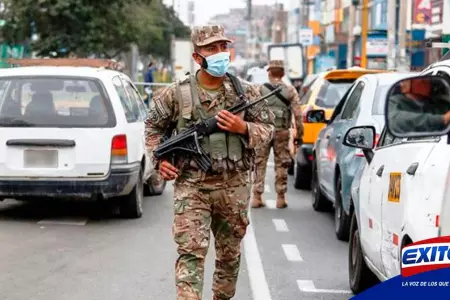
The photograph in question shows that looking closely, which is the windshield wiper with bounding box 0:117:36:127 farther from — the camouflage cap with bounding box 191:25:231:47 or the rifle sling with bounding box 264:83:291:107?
the camouflage cap with bounding box 191:25:231:47

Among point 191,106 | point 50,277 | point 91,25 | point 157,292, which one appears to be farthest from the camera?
point 91,25

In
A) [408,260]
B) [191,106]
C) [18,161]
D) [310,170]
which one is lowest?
[310,170]

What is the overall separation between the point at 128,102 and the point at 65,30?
56.8ft

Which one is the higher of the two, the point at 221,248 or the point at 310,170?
the point at 221,248

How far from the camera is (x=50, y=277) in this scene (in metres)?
7.70

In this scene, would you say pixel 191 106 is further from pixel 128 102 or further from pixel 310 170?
pixel 310 170

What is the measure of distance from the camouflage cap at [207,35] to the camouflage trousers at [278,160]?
6.10 m

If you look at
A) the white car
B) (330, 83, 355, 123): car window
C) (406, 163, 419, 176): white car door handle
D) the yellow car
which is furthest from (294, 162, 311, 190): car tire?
(406, 163, 419, 176): white car door handle

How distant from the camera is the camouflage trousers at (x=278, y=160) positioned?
1178cm

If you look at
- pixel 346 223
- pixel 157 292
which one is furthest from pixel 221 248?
pixel 346 223

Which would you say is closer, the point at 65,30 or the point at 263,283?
the point at 263,283

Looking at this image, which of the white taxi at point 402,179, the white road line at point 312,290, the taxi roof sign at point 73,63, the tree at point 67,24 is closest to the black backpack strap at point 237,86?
the white taxi at point 402,179

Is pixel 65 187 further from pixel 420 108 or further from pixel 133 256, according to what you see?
pixel 420 108

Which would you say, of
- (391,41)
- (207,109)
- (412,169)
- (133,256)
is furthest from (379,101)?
(391,41)
